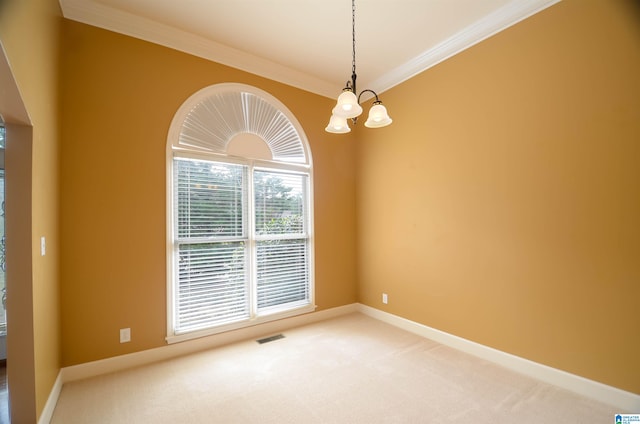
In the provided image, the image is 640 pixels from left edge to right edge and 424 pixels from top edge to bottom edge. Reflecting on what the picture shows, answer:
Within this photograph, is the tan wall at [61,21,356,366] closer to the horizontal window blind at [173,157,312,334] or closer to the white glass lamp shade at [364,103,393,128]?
the horizontal window blind at [173,157,312,334]

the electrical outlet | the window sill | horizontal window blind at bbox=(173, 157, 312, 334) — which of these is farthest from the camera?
horizontal window blind at bbox=(173, 157, 312, 334)

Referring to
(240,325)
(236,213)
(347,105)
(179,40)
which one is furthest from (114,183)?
(347,105)

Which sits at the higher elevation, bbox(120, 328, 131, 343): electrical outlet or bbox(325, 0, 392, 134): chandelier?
bbox(325, 0, 392, 134): chandelier

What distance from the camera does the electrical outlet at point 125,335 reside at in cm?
250

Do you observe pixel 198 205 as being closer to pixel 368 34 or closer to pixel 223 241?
pixel 223 241

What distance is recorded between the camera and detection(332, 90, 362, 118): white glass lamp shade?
1.83 m

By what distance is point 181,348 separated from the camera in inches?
109

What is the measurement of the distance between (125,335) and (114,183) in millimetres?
1402

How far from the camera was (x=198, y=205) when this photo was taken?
2.92m

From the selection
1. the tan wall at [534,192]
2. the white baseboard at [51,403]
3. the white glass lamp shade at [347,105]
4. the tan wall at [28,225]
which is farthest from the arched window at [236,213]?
the white glass lamp shade at [347,105]

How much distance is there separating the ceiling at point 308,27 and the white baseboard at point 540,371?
2984 mm

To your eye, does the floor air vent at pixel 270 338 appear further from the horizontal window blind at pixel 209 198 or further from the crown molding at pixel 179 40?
the crown molding at pixel 179 40

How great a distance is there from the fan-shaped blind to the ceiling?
1.30 feet

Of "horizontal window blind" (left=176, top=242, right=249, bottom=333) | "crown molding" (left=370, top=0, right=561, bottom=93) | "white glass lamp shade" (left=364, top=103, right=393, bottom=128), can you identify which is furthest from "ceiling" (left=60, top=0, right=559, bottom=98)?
"horizontal window blind" (left=176, top=242, right=249, bottom=333)
